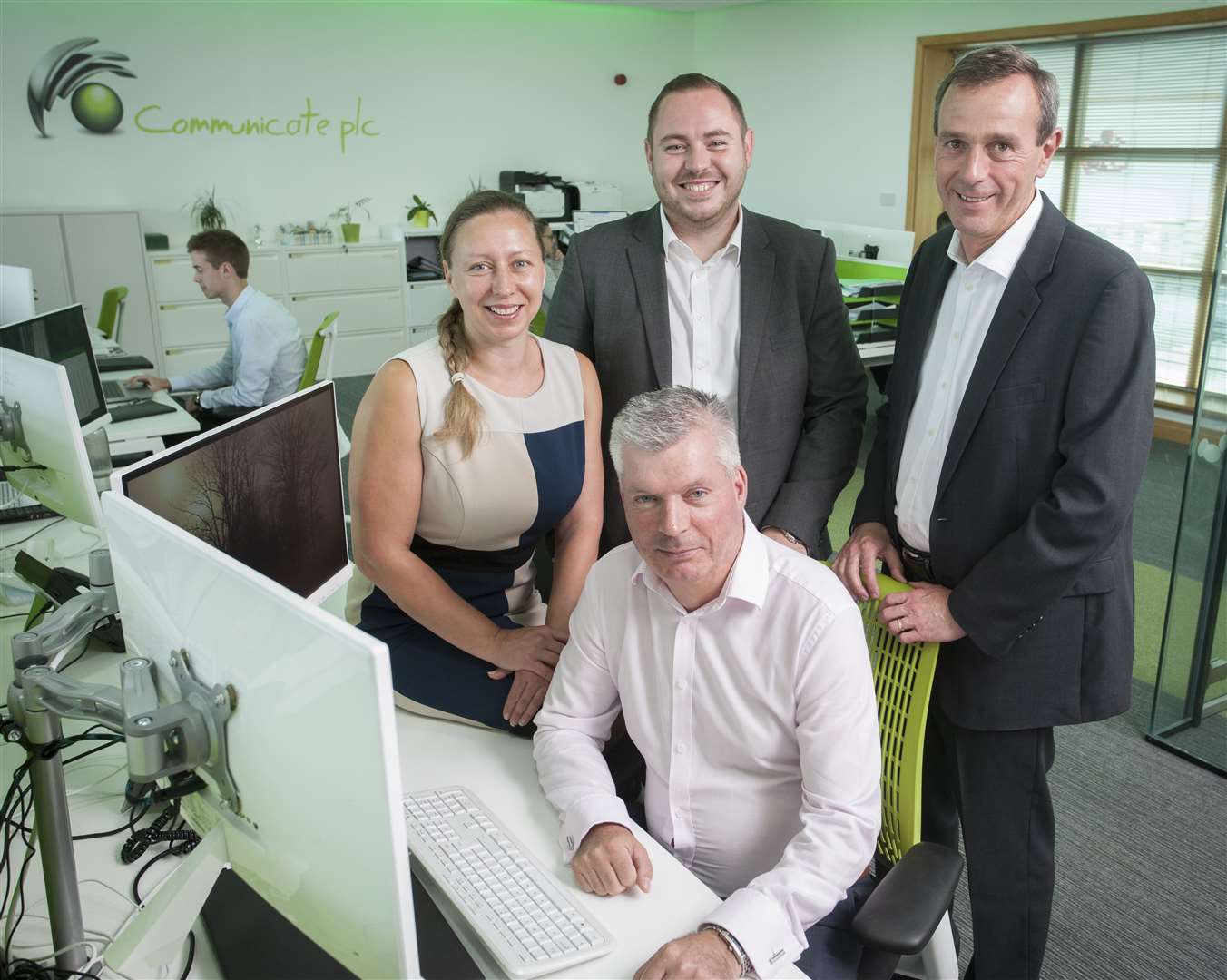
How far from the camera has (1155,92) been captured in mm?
6312

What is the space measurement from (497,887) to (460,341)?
39.1 inches

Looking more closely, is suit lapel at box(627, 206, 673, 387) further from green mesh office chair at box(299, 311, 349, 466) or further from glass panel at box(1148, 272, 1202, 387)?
glass panel at box(1148, 272, 1202, 387)

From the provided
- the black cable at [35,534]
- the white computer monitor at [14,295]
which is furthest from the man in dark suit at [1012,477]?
the white computer monitor at [14,295]

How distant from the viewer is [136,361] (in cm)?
518

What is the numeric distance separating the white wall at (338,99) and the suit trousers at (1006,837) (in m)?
7.58

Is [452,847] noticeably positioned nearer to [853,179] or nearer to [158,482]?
[158,482]

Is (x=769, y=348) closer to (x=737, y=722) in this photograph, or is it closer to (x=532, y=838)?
(x=737, y=722)

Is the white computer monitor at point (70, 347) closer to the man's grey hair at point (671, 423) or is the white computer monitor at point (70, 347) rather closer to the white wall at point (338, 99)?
the man's grey hair at point (671, 423)

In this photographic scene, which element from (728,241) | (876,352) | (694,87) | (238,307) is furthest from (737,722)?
(876,352)

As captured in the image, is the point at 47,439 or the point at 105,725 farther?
the point at 47,439

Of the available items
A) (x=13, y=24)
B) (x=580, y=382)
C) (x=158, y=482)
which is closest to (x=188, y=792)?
(x=158, y=482)

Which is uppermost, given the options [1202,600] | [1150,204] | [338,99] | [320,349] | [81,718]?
[338,99]

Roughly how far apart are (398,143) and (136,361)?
412 cm

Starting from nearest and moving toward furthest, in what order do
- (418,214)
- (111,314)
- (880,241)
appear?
(880,241)
(111,314)
(418,214)
